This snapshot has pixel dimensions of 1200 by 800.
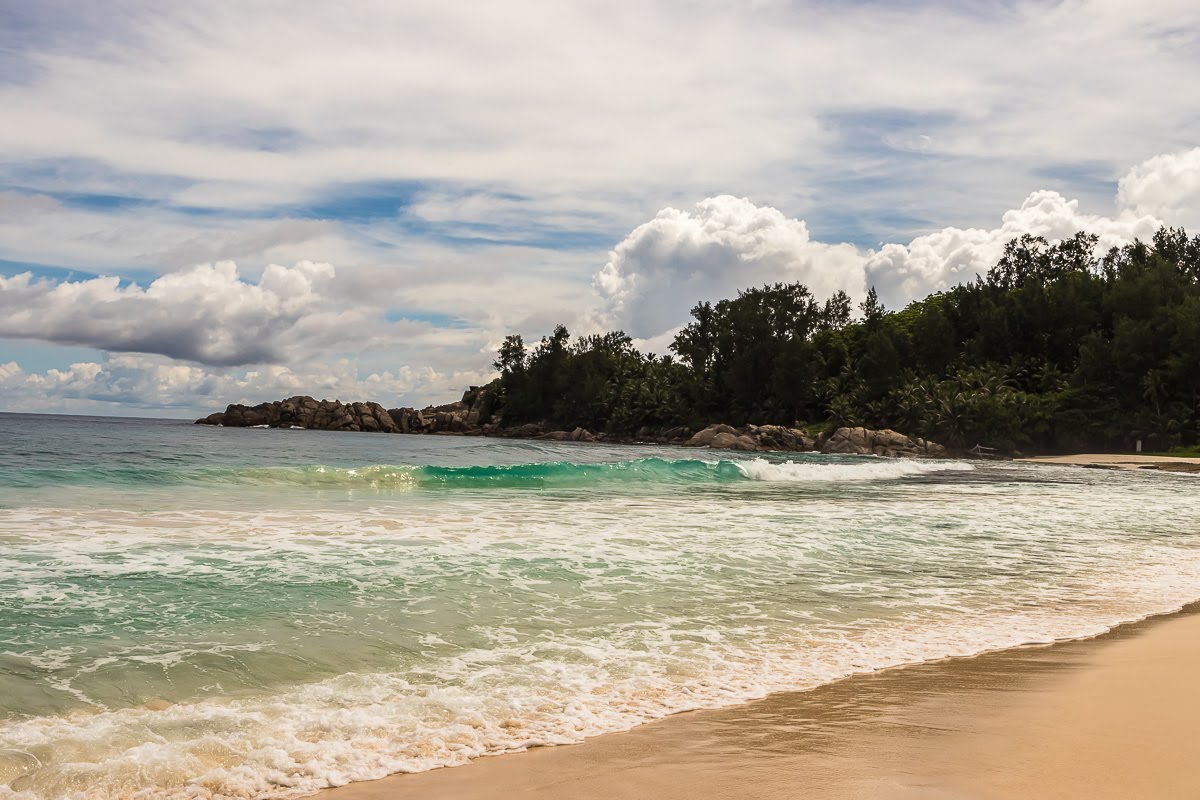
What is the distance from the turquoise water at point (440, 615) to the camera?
14.1 ft

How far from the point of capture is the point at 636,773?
390 centimetres

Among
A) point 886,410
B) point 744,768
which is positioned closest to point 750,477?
point 744,768

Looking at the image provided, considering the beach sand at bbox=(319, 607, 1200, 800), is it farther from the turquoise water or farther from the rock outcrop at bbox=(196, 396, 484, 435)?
the rock outcrop at bbox=(196, 396, 484, 435)

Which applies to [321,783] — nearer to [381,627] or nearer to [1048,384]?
[381,627]

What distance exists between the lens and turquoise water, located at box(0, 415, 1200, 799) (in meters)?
4.29

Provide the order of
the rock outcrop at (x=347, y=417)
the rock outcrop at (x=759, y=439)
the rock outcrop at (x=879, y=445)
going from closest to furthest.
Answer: the rock outcrop at (x=879, y=445) < the rock outcrop at (x=759, y=439) < the rock outcrop at (x=347, y=417)

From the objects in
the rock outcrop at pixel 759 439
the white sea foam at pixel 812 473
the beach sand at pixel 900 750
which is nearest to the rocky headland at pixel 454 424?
the rock outcrop at pixel 759 439

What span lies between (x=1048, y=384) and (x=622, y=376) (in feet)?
190

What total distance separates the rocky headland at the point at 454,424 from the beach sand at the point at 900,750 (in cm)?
7061

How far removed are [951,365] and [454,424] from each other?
76.1 m

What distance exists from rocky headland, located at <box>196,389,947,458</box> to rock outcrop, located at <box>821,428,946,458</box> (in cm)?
371

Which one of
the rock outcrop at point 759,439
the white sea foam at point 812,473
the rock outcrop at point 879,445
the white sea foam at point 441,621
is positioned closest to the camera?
the white sea foam at point 441,621

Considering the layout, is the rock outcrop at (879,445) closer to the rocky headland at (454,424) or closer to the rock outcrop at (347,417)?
the rocky headland at (454,424)

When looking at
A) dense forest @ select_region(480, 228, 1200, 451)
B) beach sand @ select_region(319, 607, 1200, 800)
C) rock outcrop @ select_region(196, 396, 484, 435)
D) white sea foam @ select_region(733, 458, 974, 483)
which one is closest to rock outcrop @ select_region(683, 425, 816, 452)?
dense forest @ select_region(480, 228, 1200, 451)
